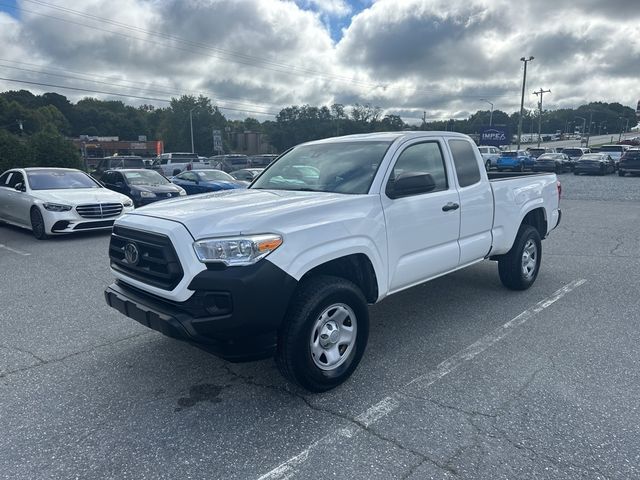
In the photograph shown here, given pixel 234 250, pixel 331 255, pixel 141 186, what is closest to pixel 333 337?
pixel 331 255

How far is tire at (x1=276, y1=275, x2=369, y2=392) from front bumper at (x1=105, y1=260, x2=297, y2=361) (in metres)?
0.13

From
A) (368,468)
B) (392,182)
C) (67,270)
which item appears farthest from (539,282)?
(67,270)

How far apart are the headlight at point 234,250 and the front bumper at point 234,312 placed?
6cm

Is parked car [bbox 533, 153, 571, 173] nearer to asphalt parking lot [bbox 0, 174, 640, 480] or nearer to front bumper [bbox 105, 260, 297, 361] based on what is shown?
asphalt parking lot [bbox 0, 174, 640, 480]

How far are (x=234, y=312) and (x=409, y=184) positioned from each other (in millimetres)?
1789

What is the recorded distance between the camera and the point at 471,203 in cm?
483

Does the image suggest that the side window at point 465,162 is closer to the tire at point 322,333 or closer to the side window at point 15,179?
the tire at point 322,333

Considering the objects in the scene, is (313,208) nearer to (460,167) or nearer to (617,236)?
(460,167)

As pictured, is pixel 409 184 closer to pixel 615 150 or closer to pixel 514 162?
pixel 514 162

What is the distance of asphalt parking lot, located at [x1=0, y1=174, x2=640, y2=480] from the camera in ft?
8.84

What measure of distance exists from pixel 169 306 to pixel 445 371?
88.6 inches

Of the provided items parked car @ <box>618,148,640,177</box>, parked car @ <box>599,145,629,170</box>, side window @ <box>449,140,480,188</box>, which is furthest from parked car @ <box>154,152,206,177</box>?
parked car @ <box>599,145,629,170</box>

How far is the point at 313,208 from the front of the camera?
341 cm

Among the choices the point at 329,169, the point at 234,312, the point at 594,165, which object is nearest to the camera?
the point at 234,312
